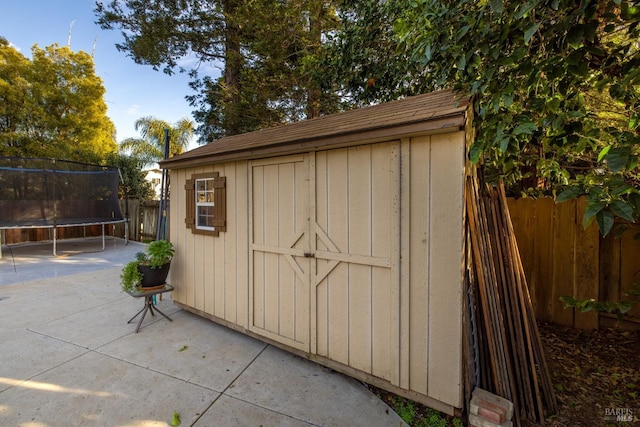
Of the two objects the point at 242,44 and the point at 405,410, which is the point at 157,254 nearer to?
the point at 405,410

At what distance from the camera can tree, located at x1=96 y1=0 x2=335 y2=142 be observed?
6043 mm

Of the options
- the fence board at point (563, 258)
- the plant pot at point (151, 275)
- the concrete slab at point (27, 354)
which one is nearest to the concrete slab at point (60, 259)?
the concrete slab at point (27, 354)

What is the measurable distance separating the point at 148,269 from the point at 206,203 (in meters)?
1.05

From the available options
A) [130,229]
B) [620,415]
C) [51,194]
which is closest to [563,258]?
[620,415]

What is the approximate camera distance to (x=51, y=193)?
7.82 meters

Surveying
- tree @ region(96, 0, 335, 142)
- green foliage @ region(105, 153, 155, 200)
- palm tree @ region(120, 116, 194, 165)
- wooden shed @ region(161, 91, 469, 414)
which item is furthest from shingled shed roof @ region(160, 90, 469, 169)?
palm tree @ region(120, 116, 194, 165)

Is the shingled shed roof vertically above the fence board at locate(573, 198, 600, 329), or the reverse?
the shingled shed roof

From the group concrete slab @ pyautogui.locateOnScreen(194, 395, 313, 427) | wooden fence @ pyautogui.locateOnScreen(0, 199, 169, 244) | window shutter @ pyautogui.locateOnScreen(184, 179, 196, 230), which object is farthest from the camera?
wooden fence @ pyautogui.locateOnScreen(0, 199, 169, 244)

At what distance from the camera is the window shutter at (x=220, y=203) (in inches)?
138

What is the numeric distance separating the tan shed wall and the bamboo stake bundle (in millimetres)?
271

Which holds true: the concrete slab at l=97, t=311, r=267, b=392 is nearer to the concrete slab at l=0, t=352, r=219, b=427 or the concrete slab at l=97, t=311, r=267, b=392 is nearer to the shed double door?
the concrete slab at l=0, t=352, r=219, b=427

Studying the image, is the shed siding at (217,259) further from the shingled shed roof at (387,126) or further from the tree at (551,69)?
the tree at (551,69)

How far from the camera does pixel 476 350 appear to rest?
6.85ft

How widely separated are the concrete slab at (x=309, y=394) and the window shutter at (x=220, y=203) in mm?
1569
